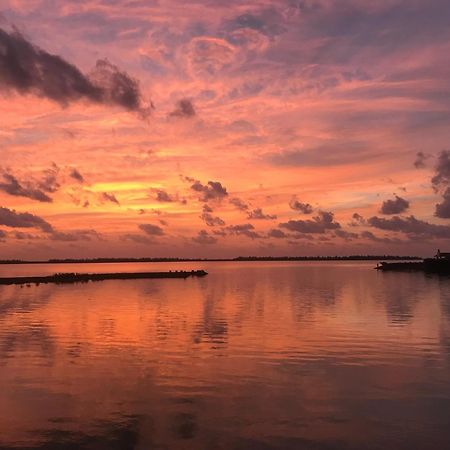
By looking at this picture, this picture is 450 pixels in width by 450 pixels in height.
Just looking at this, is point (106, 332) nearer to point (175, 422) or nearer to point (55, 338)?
point (55, 338)

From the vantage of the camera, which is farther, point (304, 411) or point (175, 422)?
point (304, 411)

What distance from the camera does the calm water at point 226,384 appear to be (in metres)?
19.9

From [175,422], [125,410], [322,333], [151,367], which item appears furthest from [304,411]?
[322,333]

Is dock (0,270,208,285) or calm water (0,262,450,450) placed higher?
dock (0,270,208,285)

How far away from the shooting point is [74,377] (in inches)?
1164

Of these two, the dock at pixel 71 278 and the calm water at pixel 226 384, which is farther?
the dock at pixel 71 278

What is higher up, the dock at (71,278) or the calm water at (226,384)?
the dock at (71,278)

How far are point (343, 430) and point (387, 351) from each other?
61.1 feet

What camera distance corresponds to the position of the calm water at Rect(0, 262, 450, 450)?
19859mm

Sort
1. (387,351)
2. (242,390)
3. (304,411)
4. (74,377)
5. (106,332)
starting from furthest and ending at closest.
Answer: (106,332)
(387,351)
(74,377)
(242,390)
(304,411)

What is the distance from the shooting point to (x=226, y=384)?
27.8 metres

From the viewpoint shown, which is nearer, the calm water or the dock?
the calm water

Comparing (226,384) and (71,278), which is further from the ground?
(71,278)

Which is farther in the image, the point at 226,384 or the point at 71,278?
the point at 71,278
